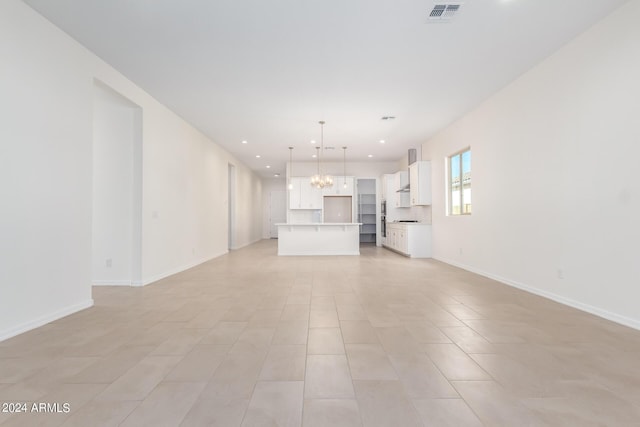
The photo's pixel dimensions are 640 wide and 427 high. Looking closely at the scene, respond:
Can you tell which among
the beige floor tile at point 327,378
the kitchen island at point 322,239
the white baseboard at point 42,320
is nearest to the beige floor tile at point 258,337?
the beige floor tile at point 327,378

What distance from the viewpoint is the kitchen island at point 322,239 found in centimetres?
795

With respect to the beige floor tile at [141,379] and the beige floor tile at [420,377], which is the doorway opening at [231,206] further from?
the beige floor tile at [420,377]

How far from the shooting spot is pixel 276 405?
156 centimetres

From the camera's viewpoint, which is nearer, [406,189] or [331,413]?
[331,413]

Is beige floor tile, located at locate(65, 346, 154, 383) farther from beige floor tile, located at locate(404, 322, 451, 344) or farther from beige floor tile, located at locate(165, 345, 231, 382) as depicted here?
beige floor tile, located at locate(404, 322, 451, 344)

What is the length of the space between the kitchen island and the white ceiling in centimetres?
335

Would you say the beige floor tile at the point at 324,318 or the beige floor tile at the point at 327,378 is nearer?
the beige floor tile at the point at 327,378

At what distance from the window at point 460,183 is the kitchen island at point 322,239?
2.53 metres

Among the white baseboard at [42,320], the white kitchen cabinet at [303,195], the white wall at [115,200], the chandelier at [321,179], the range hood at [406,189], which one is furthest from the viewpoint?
the white kitchen cabinet at [303,195]

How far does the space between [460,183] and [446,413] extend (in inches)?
210

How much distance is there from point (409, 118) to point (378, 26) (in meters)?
3.02

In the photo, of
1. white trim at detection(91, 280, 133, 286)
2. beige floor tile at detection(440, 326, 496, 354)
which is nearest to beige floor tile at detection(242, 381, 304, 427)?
beige floor tile at detection(440, 326, 496, 354)

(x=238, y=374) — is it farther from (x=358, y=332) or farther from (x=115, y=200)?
(x=115, y=200)

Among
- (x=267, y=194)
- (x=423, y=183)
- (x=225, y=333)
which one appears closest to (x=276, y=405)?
(x=225, y=333)
